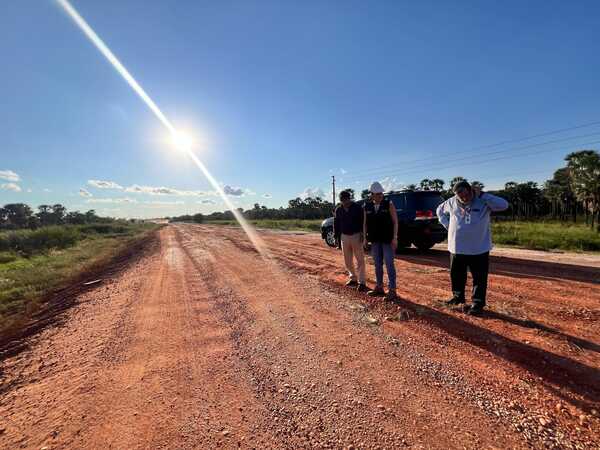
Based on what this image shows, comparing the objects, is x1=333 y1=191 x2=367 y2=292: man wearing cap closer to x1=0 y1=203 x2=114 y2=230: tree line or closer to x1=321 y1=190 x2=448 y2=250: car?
x1=321 y1=190 x2=448 y2=250: car

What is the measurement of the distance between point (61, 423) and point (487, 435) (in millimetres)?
2885

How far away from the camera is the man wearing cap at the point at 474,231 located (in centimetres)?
332

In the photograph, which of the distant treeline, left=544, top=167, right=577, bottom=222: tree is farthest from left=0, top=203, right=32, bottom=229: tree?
left=544, top=167, right=577, bottom=222: tree

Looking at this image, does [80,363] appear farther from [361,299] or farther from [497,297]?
[497,297]

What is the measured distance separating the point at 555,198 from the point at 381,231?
72955mm

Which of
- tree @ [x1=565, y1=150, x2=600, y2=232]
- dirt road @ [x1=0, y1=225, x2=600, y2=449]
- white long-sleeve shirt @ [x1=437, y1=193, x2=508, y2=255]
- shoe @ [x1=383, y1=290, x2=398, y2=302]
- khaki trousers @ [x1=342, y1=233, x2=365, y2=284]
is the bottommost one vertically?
dirt road @ [x1=0, y1=225, x2=600, y2=449]

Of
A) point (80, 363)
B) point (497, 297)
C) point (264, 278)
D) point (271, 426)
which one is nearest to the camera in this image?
point (271, 426)

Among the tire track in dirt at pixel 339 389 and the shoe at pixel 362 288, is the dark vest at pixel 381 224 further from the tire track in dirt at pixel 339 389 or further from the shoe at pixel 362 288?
the tire track in dirt at pixel 339 389

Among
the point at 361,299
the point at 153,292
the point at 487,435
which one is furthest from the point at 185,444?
the point at 153,292

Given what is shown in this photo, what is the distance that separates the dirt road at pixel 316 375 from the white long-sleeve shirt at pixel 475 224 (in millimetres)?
892

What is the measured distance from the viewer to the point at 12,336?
4020 millimetres

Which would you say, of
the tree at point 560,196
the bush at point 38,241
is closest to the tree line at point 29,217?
the bush at point 38,241

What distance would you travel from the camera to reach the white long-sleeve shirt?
130 inches

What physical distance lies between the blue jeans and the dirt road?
1.33 feet
